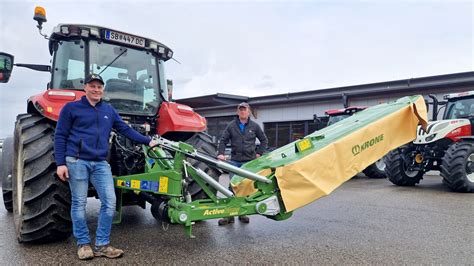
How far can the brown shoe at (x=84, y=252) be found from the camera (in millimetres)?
3256

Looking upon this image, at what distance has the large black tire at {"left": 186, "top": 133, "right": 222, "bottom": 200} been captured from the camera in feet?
14.3

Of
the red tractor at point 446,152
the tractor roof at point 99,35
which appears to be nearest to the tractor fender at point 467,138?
the red tractor at point 446,152

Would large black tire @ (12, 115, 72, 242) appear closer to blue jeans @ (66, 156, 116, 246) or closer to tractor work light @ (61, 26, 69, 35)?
blue jeans @ (66, 156, 116, 246)

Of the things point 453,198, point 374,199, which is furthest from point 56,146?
point 453,198

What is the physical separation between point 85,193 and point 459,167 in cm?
691

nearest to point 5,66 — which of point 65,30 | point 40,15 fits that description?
point 40,15

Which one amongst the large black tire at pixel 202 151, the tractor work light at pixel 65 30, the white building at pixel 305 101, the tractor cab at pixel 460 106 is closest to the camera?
the tractor work light at pixel 65 30

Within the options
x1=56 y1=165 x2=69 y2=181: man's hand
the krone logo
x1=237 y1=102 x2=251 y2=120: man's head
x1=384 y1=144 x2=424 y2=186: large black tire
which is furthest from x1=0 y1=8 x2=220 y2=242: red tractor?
x1=384 y1=144 x2=424 y2=186: large black tire

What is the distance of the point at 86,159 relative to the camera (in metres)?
3.32

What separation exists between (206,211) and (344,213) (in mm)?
2868

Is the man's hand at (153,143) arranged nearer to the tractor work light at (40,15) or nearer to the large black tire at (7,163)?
the tractor work light at (40,15)

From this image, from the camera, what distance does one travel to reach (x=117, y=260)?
130 inches

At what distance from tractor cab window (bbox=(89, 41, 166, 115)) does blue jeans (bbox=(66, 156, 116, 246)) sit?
1088mm

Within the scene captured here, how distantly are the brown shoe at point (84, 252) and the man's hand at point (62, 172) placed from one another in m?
0.62
